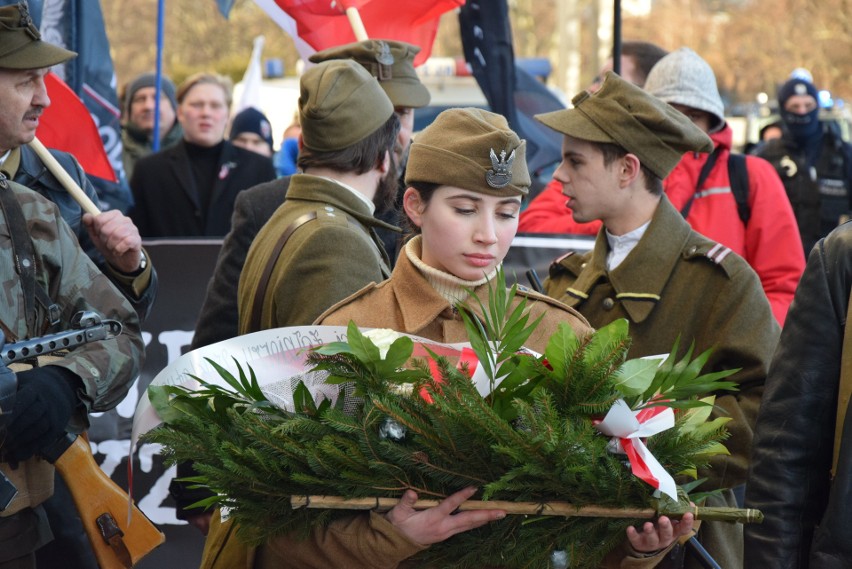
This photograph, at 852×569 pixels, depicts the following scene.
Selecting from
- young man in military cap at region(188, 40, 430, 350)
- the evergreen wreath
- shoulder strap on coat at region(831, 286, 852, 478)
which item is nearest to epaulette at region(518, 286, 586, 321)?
the evergreen wreath

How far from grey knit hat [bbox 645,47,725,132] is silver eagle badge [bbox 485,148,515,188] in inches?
108

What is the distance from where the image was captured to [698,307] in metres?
4.35

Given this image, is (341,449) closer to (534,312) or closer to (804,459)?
(534,312)

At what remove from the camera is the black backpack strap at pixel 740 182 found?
5.96 meters

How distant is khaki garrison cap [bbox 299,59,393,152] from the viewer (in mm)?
4379

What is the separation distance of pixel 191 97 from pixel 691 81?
402 cm

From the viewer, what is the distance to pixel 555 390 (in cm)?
297

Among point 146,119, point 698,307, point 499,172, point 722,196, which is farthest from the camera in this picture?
point 146,119

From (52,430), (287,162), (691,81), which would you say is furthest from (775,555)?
(287,162)

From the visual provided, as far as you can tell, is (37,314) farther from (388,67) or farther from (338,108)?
(388,67)

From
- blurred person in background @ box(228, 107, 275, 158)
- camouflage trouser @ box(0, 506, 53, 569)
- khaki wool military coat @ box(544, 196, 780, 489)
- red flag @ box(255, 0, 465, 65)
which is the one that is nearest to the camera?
camouflage trouser @ box(0, 506, 53, 569)

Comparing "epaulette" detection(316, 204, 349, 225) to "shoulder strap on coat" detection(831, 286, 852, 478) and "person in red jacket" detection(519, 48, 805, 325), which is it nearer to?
"shoulder strap on coat" detection(831, 286, 852, 478)

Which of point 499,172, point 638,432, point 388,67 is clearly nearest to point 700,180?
point 388,67

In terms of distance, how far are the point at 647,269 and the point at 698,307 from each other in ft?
0.69
